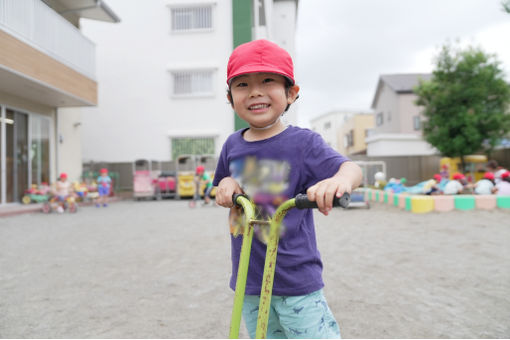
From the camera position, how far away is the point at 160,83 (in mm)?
16953

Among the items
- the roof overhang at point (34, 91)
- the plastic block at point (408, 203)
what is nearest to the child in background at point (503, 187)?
the plastic block at point (408, 203)

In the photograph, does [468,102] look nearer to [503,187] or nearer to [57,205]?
[503,187]

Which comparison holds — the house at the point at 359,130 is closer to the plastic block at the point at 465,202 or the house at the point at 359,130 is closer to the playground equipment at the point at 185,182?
the playground equipment at the point at 185,182

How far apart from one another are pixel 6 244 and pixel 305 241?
18.4ft

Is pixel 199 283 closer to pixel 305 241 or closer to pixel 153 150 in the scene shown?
pixel 305 241

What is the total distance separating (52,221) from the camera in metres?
8.40

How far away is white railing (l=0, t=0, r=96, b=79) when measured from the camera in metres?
6.58

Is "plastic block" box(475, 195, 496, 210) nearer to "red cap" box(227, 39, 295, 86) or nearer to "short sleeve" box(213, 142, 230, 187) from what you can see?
"short sleeve" box(213, 142, 230, 187)

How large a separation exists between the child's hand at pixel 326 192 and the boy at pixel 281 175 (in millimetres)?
211

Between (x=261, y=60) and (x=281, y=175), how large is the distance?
15.8 inches

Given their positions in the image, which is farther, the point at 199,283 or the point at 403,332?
the point at 199,283

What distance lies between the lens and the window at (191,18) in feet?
54.1

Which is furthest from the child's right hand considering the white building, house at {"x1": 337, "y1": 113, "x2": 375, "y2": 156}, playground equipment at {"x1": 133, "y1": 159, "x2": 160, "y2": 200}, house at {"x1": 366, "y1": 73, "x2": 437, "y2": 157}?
house at {"x1": 337, "y1": 113, "x2": 375, "y2": 156}

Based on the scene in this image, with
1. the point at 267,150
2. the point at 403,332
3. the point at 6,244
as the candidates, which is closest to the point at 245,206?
the point at 267,150
